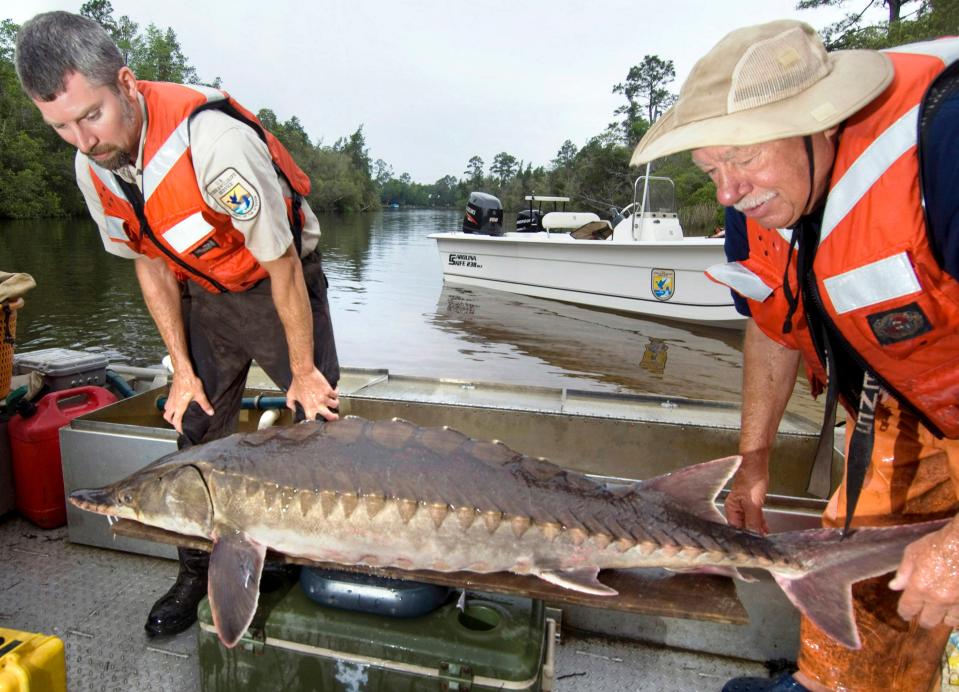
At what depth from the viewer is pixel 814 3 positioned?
2748 centimetres

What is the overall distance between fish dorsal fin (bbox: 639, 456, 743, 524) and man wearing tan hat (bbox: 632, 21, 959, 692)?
306 mm

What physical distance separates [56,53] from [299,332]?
3.46ft

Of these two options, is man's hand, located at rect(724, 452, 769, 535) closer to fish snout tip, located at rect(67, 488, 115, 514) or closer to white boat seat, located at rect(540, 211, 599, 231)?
fish snout tip, located at rect(67, 488, 115, 514)

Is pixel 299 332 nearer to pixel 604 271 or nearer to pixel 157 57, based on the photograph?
pixel 604 271

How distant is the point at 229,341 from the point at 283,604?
1181 mm

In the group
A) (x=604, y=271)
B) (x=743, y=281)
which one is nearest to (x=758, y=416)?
(x=743, y=281)

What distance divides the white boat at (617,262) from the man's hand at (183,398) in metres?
9.05

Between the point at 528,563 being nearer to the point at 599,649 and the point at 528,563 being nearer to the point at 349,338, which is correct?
the point at 599,649

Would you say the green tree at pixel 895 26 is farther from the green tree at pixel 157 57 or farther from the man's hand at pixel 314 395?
the green tree at pixel 157 57

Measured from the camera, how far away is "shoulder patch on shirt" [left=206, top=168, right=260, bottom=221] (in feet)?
6.95

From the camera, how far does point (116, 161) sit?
2230 mm

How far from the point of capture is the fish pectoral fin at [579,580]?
Answer: 1621mm

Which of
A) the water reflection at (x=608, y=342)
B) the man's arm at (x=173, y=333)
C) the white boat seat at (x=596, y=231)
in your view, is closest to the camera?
the man's arm at (x=173, y=333)

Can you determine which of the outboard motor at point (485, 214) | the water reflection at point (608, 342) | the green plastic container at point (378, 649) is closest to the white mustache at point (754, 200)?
the green plastic container at point (378, 649)
